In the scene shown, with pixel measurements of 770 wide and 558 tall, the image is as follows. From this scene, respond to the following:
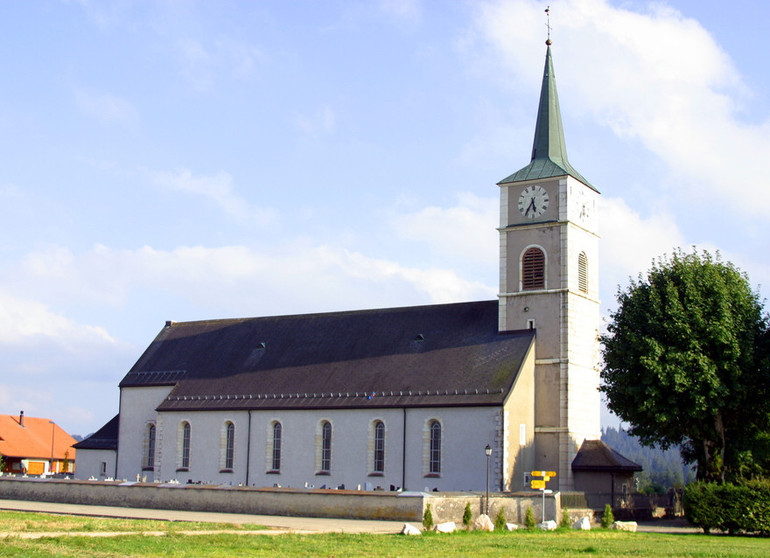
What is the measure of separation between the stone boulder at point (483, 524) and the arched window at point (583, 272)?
2064 centimetres

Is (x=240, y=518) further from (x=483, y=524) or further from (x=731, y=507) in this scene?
(x=731, y=507)

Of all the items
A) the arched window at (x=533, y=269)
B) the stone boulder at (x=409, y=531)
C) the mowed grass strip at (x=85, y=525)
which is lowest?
the stone boulder at (x=409, y=531)

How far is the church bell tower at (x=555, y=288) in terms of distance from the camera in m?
49.5

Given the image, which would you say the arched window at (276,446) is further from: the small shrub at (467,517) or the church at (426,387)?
the small shrub at (467,517)

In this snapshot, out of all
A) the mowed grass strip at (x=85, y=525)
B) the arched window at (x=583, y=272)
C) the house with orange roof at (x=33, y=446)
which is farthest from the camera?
the house with orange roof at (x=33, y=446)

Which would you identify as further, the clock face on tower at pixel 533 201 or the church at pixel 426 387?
the clock face on tower at pixel 533 201

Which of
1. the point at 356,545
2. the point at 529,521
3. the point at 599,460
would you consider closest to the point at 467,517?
the point at 529,521

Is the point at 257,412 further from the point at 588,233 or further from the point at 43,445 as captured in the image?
the point at 43,445

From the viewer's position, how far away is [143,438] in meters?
60.7

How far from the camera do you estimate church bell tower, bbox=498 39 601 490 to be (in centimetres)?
4953

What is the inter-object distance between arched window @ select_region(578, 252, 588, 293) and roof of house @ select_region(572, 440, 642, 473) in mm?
8287

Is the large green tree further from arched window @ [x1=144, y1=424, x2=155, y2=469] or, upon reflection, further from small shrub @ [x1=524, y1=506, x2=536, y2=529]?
arched window @ [x1=144, y1=424, x2=155, y2=469]

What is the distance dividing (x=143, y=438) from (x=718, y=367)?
1383 inches

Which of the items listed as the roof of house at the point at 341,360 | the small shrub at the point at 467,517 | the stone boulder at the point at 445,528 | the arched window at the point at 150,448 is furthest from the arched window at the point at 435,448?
the arched window at the point at 150,448
